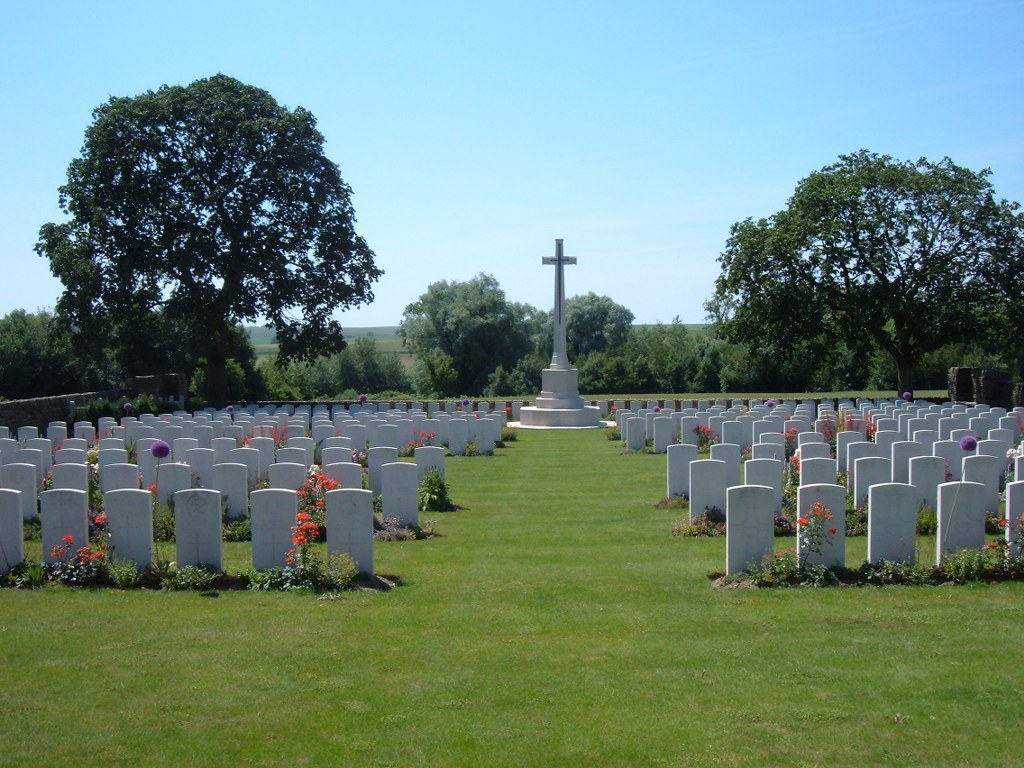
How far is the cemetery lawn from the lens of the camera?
19.0ft

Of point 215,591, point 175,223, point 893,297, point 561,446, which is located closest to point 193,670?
point 215,591

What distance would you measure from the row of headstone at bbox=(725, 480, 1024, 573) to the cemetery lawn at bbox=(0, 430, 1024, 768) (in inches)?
23.2

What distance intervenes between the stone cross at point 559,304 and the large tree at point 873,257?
6.07 m

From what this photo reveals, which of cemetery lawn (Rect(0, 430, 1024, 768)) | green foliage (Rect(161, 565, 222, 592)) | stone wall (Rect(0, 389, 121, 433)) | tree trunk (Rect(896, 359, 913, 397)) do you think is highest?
tree trunk (Rect(896, 359, 913, 397))

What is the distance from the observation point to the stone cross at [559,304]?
111 feet

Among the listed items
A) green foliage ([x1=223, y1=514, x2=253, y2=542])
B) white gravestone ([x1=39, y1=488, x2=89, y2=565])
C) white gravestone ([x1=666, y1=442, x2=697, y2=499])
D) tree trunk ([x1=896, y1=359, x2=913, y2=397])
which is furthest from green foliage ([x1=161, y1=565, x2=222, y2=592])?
tree trunk ([x1=896, y1=359, x2=913, y2=397])

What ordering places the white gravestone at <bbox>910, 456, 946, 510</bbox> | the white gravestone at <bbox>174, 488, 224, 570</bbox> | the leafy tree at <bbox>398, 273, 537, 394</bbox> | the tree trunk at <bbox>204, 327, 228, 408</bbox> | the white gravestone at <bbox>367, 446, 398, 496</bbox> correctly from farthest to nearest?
the leafy tree at <bbox>398, 273, 537, 394</bbox> → the tree trunk at <bbox>204, 327, 228, 408</bbox> → the white gravestone at <bbox>367, 446, 398, 496</bbox> → the white gravestone at <bbox>910, 456, 946, 510</bbox> → the white gravestone at <bbox>174, 488, 224, 570</bbox>

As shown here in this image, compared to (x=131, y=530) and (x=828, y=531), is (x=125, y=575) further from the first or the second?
(x=828, y=531)

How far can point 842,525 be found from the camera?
983 centimetres

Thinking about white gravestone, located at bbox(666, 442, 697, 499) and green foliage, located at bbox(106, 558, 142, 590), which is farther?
white gravestone, located at bbox(666, 442, 697, 499)

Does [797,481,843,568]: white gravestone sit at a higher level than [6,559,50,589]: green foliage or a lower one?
higher

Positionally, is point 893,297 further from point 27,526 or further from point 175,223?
point 27,526

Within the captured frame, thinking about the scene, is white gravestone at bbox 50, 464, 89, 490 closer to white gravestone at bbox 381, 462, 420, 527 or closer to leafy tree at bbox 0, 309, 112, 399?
white gravestone at bbox 381, 462, 420, 527

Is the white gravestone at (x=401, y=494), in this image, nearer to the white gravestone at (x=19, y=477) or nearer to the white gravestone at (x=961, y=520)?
the white gravestone at (x=19, y=477)
